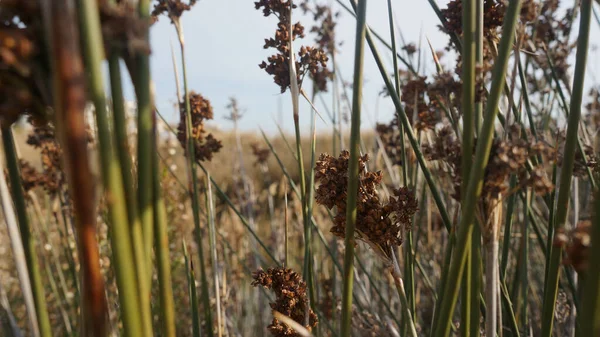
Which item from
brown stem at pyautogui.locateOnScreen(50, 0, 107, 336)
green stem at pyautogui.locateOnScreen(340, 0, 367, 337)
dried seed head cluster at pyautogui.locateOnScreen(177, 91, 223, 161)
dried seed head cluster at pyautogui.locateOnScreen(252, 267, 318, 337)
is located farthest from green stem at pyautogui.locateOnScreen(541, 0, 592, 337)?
dried seed head cluster at pyautogui.locateOnScreen(177, 91, 223, 161)

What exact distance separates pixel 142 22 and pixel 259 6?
2.02 feet

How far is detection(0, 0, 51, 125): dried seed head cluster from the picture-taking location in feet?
0.99

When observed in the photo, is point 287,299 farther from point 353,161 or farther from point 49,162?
point 49,162

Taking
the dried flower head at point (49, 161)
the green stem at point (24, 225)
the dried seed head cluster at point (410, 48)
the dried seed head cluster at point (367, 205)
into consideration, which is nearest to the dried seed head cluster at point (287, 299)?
the dried seed head cluster at point (367, 205)

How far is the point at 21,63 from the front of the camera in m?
0.31

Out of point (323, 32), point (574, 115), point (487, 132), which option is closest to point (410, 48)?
point (323, 32)

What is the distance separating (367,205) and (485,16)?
320 mm

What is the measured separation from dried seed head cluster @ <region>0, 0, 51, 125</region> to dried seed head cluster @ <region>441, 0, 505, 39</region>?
22.2 inches

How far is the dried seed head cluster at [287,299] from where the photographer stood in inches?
26.7

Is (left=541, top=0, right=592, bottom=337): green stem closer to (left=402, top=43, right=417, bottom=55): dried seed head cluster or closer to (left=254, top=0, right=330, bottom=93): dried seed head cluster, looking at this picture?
(left=254, top=0, right=330, bottom=93): dried seed head cluster

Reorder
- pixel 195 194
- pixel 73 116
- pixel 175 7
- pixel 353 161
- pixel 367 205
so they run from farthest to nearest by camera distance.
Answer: pixel 175 7 → pixel 195 194 → pixel 367 205 → pixel 353 161 → pixel 73 116

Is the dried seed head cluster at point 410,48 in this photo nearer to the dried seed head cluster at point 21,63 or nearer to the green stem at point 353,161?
the green stem at point 353,161

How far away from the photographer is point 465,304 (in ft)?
1.66

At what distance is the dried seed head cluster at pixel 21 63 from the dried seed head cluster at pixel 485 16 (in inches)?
22.2
